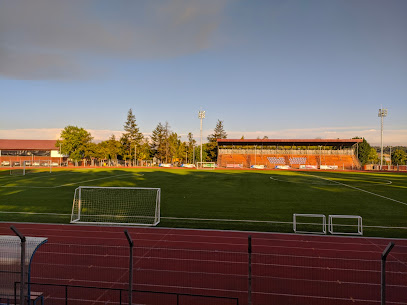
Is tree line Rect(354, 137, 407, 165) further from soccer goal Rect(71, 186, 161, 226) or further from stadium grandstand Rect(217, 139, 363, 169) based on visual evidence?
soccer goal Rect(71, 186, 161, 226)

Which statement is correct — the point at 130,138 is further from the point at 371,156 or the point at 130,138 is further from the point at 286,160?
the point at 371,156

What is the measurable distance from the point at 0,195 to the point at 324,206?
27.8 meters

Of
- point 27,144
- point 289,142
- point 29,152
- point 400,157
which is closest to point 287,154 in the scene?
point 289,142

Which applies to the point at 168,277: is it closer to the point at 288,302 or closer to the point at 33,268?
the point at 288,302

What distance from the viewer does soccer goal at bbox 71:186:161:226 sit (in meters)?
18.4

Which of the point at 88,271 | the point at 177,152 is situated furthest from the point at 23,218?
the point at 177,152

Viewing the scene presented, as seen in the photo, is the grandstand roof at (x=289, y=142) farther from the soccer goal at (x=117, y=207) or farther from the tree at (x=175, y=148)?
the soccer goal at (x=117, y=207)

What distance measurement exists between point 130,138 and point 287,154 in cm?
5103

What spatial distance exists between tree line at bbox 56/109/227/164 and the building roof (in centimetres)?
→ 694

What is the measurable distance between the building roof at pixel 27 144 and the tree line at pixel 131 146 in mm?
6940

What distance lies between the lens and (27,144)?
325ft

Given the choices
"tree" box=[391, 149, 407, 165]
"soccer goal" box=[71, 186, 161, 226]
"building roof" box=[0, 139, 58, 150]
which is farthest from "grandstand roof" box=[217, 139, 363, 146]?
"soccer goal" box=[71, 186, 161, 226]

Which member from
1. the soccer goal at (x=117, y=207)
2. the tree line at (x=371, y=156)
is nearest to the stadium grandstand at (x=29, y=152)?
the soccer goal at (x=117, y=207)

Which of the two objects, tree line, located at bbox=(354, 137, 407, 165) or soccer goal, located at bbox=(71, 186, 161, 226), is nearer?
soccer goal, located at bbox=(71, 186, 161, 226)
